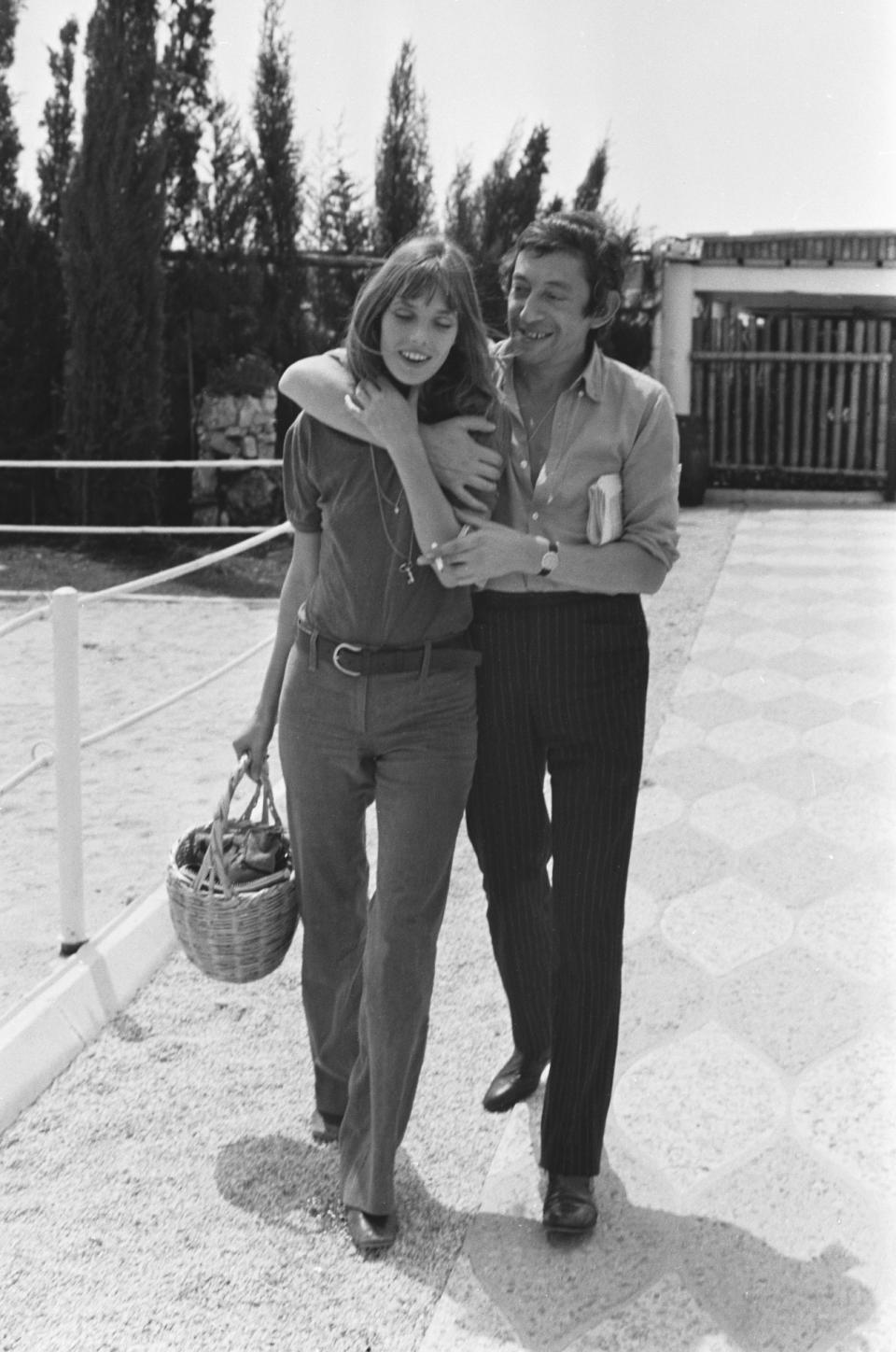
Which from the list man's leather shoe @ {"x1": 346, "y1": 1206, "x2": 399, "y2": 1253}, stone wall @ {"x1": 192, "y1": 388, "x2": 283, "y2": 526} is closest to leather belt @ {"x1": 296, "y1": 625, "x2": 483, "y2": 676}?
man's leather shoe @ {"x1": 346, "y1": 1206, "x2": 399, "y2": 1253}

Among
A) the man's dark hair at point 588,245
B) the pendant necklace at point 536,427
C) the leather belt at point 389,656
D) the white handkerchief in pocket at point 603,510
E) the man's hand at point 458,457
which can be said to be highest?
the man's dark hair at point 588,245

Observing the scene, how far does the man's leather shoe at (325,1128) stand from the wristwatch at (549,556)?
42.5 inches

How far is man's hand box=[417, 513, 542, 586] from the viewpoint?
213 centimetres

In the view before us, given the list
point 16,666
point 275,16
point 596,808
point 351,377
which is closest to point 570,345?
point 351,377

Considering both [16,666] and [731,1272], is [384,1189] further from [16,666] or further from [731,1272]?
[16,666]

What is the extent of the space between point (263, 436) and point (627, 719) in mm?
9450

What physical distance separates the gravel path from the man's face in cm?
141

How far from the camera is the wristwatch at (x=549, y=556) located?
220cm

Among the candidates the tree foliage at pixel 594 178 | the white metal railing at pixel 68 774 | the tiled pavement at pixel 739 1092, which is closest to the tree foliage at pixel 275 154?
the tree foliage at pixel 594 178

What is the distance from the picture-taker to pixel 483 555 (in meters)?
2.14

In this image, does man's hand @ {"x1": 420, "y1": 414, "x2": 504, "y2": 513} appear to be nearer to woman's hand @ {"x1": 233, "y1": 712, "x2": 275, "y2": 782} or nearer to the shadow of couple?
woman's hand @ {"x1": 233, "y1": 712, "x2": 275, "y2": 782}

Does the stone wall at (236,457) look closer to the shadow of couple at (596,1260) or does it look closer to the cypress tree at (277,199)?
the cypress tree at (277,199)

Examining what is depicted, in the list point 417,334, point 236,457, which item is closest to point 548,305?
point 417,334

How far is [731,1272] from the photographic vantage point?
87.3 inches
